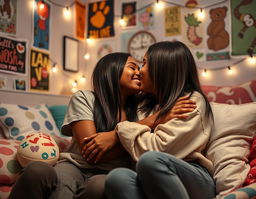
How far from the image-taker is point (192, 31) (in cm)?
252

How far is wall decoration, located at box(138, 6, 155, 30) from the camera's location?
269cm

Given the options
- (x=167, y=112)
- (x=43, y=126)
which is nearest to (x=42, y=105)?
(x=43, y=126)

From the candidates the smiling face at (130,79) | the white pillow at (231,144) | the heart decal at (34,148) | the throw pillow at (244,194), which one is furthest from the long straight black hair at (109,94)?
the throw pillow at (244,194)

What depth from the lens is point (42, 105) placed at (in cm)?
225

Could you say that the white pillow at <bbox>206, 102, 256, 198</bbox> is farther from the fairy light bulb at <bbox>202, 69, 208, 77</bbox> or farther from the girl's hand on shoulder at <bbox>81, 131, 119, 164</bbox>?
the fairy light bulb at <bbox>202, 69, 208, 77</bbox>

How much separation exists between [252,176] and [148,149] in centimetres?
41

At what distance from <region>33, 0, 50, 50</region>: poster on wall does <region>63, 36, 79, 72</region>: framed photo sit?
205 mm

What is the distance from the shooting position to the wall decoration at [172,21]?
2570mm

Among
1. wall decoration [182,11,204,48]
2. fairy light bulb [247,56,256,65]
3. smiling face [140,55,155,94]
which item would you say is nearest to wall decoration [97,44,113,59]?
wall decoration [182,11,204,48]

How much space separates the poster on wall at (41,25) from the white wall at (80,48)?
0.17ft

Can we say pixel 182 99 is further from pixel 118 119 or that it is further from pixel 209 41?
pixel 209 41

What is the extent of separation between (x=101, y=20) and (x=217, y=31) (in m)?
1.09

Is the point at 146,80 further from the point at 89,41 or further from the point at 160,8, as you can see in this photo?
the point at 89,41

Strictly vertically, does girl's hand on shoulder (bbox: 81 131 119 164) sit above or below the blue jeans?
above
